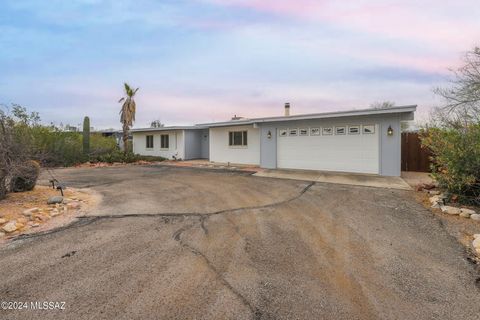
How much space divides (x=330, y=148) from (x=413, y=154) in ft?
13.5

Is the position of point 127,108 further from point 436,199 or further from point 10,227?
point 436,199

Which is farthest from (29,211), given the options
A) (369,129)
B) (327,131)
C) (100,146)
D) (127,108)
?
(100,146)

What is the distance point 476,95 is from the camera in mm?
9562

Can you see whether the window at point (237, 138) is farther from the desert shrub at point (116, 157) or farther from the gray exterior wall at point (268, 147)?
the desert shrub at point (116, 157)

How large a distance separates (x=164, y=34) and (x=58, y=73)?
7.48 meters

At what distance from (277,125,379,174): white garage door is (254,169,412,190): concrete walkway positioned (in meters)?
0.57

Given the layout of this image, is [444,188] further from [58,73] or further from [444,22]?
[58,73]

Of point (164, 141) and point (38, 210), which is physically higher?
point (164, 141)

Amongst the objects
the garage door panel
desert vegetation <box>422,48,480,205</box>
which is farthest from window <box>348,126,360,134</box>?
desert vegetation <box>422,48,480,205</box>

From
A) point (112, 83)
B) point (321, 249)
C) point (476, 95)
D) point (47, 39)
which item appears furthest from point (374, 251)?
point (112, 83)

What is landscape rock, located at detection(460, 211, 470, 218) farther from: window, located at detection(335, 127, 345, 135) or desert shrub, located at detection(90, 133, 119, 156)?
desert shrub, located at detection(90, 133, 119, 156)

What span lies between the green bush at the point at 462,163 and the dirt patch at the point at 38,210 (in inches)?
349

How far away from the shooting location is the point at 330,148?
41.4 ft

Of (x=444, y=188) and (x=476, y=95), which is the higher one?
(x=476, y=95)
